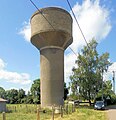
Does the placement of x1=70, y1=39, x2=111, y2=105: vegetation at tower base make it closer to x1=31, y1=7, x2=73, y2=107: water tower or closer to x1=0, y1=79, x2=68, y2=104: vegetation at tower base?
x1=31, y1=7, x2=73, y2=107: water tower

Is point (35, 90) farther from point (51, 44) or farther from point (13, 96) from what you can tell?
point (51, 44)

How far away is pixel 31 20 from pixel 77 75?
15.1 metres

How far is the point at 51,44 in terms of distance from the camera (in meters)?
40.1

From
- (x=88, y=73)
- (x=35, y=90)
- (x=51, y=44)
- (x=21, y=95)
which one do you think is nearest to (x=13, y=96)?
(x=21, y=95)

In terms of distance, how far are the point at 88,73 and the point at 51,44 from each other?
41.6 feet

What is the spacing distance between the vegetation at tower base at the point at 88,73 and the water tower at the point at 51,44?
366 inches

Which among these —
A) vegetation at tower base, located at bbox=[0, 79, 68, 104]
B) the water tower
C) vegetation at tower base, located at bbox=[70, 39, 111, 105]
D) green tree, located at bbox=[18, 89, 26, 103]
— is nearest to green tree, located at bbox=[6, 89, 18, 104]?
vegetation at tower base, located at bbox=[0, 79, 68, 104]

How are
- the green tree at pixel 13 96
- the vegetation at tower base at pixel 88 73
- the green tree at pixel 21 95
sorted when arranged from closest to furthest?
the vegetation at tower base at pixel 88 73 < the green tree at pixel 21 95 < the green tree at pixel 13 96

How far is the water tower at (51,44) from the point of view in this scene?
39.0m

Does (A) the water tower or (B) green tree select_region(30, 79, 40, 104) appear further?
(B) green tree select_region(30, 79, 40, 104)

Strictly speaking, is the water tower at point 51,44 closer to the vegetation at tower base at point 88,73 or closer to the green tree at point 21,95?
the vegetation at tower base at point 88,73

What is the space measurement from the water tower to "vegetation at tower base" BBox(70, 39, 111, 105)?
9286 mm

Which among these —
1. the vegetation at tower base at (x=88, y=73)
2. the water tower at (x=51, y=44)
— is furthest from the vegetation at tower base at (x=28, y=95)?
the water tower at (x=51, y=44)

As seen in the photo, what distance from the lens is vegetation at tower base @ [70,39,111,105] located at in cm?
4928
